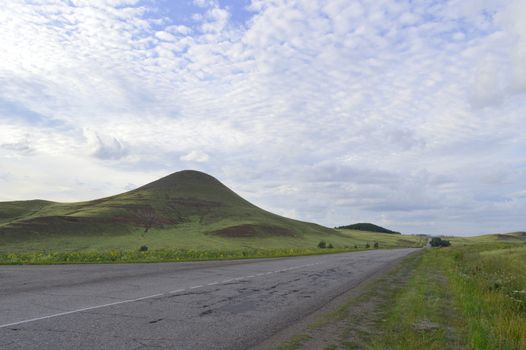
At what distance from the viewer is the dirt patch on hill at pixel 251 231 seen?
95500mm

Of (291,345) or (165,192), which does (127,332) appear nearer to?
(291,345)

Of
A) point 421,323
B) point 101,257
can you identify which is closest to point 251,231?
point 101,257

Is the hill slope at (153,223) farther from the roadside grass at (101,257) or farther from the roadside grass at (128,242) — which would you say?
the roadside grass at (101,257)

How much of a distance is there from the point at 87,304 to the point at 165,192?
475ft

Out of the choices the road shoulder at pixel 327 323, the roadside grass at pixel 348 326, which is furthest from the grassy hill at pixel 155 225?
the roadside grass at pixel 348 326

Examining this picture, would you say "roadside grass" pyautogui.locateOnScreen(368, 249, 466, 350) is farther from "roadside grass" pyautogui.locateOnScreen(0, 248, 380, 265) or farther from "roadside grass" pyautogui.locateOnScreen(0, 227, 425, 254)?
"roadside grass" pyautogui.locateOnScreen(0, 227, 425, 254)

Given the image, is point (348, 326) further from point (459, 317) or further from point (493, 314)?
point (493, 314)

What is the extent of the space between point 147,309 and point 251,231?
90020 mm

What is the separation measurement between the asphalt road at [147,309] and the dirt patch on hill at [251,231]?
77063mm

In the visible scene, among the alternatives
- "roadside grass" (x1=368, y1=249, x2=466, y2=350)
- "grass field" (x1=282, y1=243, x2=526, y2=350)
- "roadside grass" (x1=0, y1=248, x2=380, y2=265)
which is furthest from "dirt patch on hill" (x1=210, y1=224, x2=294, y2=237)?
"roadside grass" (x1=368, y1=249, x2=466, y2=350)

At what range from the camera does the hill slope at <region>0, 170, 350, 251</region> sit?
70938mm

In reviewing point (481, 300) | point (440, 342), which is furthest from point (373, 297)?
point (440, 342)

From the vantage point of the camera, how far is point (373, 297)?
14.6 metres

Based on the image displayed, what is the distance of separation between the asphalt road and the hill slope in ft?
169
